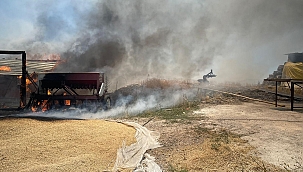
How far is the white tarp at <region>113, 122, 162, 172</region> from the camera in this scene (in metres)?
3.70

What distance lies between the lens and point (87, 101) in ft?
30.2

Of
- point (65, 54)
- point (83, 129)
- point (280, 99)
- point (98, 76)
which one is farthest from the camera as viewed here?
point (65, 54)

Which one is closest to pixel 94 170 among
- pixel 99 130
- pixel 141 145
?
pixel 141 145

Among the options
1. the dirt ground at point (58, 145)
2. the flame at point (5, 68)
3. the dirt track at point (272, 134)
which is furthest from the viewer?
the flame at point (5, 68)

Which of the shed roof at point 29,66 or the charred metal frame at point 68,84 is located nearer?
the charred metal frame at point 68,84

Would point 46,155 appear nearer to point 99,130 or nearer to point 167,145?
point 99,130

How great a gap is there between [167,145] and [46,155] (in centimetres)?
230

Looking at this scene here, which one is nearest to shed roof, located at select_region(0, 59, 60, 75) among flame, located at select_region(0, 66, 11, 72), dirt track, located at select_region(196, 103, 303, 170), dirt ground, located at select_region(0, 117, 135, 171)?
flame, located at select_region(0, 66, 11, 72)

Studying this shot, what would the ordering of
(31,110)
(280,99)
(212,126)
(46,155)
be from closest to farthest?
(46,155)
(212,126)
(31,110)
(280,99)

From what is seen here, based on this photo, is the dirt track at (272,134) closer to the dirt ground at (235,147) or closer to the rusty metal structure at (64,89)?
the dirt ground at (235,147)

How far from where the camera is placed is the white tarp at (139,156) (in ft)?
12.1

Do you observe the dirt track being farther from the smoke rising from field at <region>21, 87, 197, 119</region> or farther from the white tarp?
the smoke rising from field at <region>21, 87, 197, 119</region>

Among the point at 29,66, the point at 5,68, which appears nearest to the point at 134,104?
the point at 29,66

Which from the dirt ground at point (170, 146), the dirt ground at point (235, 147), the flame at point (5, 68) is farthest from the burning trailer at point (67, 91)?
the flame at point (5, 68)
